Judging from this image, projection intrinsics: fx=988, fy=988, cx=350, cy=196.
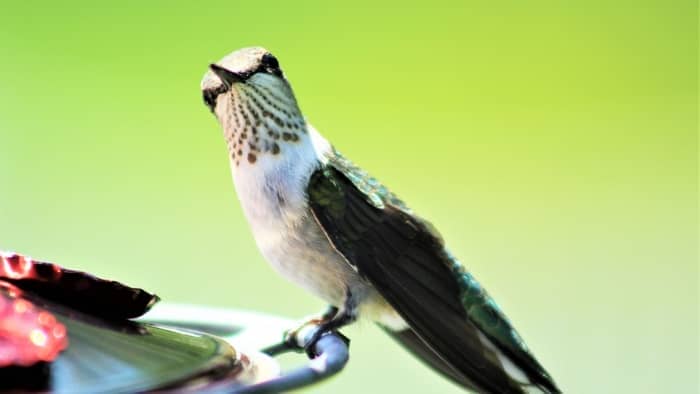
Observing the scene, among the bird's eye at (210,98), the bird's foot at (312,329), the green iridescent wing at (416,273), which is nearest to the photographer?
the bird's foot at (312,329)

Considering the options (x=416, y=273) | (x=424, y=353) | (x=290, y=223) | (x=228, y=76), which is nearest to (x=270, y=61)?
(x=228, y=76)

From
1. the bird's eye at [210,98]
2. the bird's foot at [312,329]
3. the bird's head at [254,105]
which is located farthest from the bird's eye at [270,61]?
the bird's foot at [312,329]

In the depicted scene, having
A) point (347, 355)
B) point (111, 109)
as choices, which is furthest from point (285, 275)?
point (111, 109)

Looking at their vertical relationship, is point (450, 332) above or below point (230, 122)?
below

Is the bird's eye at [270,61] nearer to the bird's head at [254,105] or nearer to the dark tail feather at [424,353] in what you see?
the bird's head at [254,105]

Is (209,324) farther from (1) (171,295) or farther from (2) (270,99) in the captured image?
(1) (171,295)
